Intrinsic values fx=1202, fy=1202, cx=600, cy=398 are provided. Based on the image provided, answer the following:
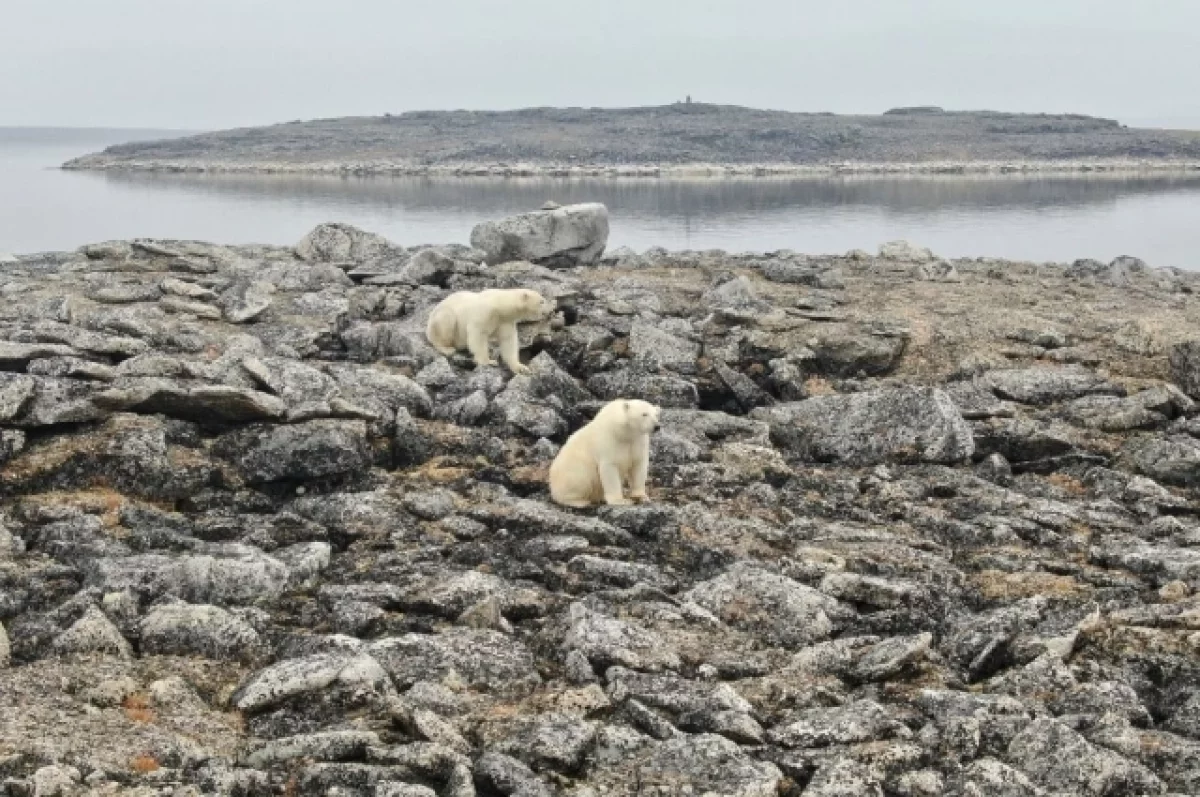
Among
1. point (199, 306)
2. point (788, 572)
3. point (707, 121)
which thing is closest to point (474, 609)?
point (788, 572)

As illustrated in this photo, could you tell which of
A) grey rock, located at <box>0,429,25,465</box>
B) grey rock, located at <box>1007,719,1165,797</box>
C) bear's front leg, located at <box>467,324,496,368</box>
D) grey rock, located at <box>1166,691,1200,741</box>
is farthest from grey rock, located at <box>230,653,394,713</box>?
bear's front leg, located at <box>467,324,496,368</box>

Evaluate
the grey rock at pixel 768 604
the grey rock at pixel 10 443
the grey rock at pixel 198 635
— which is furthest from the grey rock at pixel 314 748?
the grey rock at pixel 10 443

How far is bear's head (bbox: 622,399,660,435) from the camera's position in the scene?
11.9 metres

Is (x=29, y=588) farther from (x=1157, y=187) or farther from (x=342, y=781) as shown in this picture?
(x=1157, y=187)

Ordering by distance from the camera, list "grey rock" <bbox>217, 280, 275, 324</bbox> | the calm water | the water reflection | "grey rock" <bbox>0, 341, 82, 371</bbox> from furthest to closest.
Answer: the water reflection → the calm water → "grey rock" <bbox>217, 280, 275, 324</bbox> → "grey rock" <bbox>0, 341, 82, 371</bbox>

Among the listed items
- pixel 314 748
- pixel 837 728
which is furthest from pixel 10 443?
pixel 837 728

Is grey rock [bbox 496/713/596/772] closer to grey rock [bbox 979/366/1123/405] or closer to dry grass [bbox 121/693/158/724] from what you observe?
dry grass [bbox 121/693/158/724]

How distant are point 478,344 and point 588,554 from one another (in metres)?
7.12

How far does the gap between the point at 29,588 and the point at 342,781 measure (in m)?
4.00

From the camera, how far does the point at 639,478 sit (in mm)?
12414

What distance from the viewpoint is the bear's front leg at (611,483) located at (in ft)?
39.7

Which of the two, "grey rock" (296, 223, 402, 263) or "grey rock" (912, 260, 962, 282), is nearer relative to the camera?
"grey rock" (296, 223, 402, 263)

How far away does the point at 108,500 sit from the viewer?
1166cm

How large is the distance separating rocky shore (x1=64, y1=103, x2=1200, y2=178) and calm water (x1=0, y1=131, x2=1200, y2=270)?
1862cm
